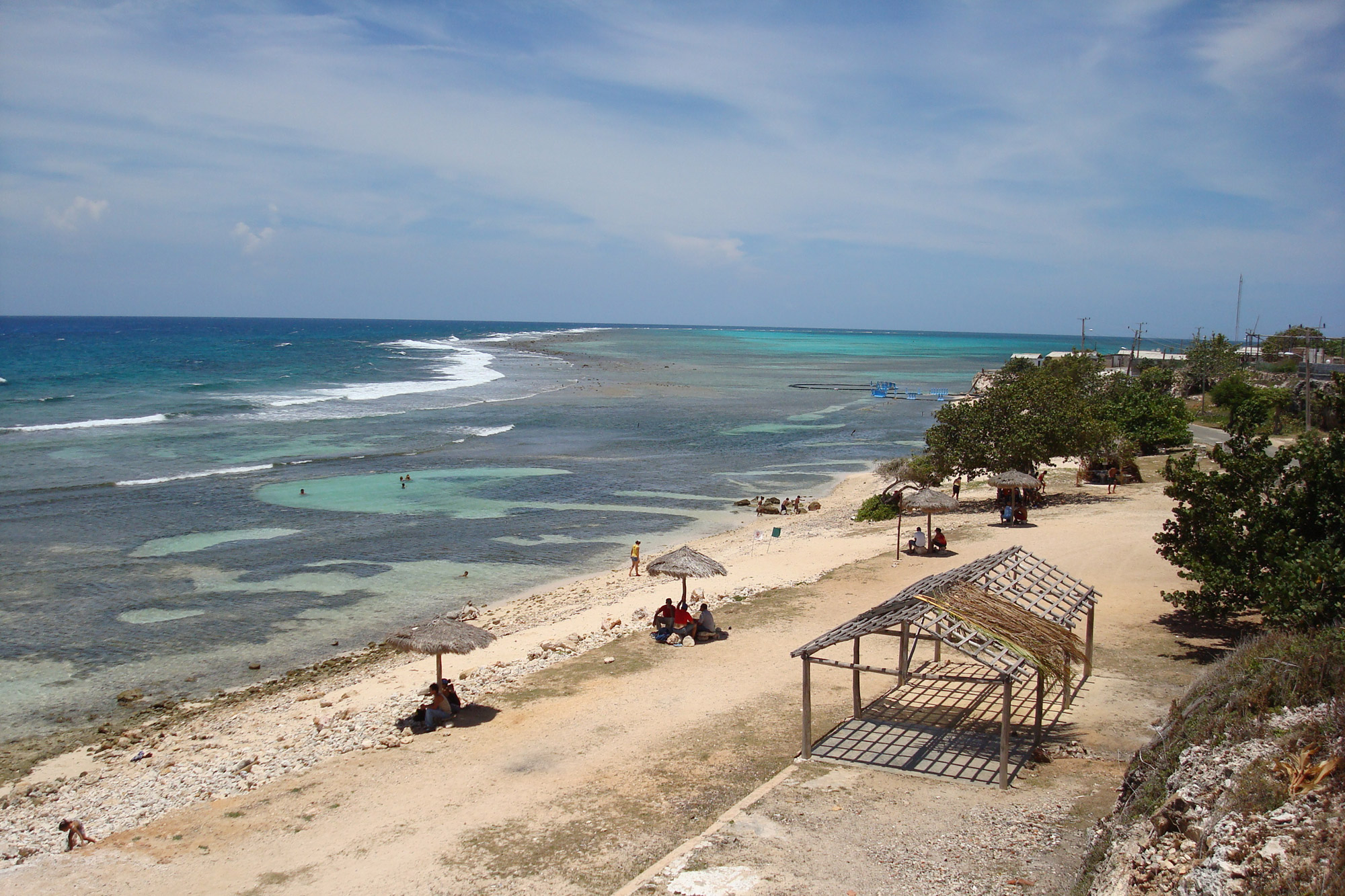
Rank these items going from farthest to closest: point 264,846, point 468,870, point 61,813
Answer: point 61,813
point 264,846
point 468,870

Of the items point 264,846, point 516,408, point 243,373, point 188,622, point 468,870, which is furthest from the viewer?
point 243,373

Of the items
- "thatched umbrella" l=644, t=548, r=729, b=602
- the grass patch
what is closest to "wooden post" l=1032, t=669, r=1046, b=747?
the grass patch

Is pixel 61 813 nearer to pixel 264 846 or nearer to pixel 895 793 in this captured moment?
pixel 264 846

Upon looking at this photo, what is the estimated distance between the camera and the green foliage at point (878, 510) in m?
25.1

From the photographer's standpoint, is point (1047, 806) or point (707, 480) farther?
point (707, 480)

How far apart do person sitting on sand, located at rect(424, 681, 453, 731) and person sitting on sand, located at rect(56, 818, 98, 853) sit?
3.92 meters

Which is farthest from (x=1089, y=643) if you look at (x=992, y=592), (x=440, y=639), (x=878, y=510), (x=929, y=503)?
(x=878, y=510)

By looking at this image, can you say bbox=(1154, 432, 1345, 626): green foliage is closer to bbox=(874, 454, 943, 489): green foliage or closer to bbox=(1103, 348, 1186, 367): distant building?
bbox=(874, 454, 943, 489): green foliage

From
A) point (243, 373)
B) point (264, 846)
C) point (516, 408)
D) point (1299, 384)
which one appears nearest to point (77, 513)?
point (264, 846)

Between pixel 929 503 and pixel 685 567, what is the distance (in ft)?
24.3

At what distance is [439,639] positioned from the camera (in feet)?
41.7

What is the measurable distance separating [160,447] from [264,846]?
111ft

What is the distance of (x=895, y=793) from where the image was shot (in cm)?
955

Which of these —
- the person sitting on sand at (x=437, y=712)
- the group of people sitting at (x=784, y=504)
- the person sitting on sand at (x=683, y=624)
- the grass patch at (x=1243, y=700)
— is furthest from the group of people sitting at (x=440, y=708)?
the group of people sitting at (x=784, y=504)
